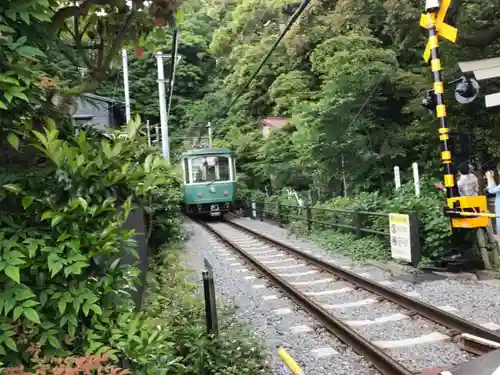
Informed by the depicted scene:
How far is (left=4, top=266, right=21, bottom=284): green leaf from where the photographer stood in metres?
2.06

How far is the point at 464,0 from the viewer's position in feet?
36.9

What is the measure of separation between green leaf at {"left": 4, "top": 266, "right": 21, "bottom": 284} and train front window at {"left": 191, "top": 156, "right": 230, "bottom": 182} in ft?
63.4

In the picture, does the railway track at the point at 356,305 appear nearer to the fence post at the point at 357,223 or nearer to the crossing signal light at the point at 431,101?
the fence post at the point at 357,223

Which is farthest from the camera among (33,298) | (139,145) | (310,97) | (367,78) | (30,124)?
(310,97)

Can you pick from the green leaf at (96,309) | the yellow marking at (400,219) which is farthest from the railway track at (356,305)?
the green leaf at (96,309)

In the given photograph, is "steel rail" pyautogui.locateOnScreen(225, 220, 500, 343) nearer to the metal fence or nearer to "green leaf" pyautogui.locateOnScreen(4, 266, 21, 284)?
the metal fence

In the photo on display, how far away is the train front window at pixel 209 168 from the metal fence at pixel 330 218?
2130mm

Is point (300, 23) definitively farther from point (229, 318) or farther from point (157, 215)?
point (229, 318)

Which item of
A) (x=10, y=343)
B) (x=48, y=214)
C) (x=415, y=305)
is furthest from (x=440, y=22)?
(x=10, y=343)

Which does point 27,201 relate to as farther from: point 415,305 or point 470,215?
point 470,215

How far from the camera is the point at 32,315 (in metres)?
2.11

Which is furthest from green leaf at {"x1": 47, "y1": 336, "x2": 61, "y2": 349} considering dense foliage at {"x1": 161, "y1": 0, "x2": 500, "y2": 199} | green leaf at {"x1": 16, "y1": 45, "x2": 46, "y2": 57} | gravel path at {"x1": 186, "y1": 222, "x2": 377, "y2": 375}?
dense foliage at {"x1": 161, "y1": 0, "x2": 500, "y2": 199}

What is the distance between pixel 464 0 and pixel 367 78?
11.2ft

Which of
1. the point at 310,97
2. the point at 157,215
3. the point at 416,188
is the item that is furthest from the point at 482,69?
the point at 310,97
